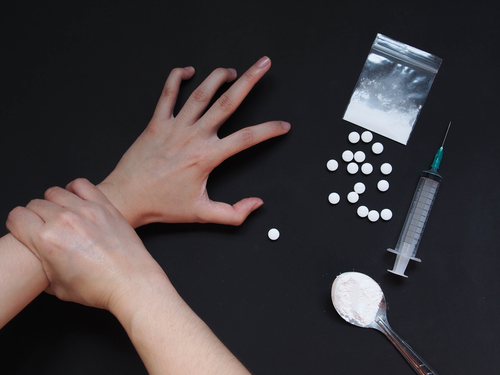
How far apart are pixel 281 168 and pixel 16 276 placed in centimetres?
65

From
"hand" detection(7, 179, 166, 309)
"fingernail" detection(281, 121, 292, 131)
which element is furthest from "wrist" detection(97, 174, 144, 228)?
"fingernail" detection(281, 121, 292, 131)

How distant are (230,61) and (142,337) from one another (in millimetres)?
730

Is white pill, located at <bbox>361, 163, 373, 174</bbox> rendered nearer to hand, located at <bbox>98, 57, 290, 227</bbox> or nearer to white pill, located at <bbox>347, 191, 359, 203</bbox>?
white pill, located at <bbox>347, 191, 359, 203</bbox>

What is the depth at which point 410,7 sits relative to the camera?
0.96m

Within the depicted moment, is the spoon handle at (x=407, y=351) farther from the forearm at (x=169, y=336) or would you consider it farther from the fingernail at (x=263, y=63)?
the fingernail at (x=263, y=63)

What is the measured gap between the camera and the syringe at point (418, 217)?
0.90 m

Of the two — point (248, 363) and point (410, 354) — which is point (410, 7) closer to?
point (410, 354)

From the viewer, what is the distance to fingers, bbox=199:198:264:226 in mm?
887

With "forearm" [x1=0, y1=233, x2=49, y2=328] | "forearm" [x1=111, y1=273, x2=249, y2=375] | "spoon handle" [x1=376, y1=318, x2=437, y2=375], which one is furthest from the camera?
"spoon handle" [x1=376, y1=318, x2=437, y2=375]

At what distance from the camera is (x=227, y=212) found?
2.91 ft

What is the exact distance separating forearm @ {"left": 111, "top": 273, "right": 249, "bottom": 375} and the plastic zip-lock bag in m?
0.64

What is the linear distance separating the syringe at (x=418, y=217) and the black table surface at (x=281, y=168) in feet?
0.08

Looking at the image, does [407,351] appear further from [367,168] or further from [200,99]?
[200,99]

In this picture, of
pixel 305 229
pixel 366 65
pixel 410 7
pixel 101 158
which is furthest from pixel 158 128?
pixel 410 7
